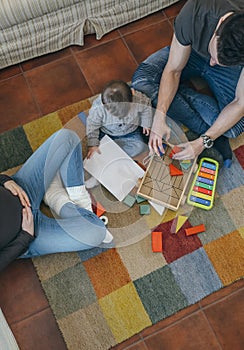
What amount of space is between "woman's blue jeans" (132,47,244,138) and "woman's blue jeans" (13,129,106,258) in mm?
377

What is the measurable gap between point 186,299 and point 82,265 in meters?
0.37

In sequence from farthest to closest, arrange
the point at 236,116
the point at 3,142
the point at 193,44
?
the point at 3,142, the point at 236,116, the point at 193,44

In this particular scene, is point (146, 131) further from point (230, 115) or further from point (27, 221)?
point (27, 221)

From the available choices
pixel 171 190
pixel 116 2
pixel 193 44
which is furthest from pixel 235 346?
pixel 116 2

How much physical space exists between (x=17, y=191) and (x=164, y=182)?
1.69ft

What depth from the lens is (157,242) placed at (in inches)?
61.3

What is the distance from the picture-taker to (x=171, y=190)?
1.59 m

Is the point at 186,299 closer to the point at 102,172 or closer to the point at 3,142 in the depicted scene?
the point at 102,172

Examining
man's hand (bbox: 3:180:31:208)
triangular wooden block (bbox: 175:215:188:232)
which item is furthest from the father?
man's hand (bbox: 3:180:31:208)

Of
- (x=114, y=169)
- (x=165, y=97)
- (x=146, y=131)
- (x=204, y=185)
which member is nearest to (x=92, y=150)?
(x=114, y=169)

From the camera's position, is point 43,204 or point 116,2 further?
point 116,2

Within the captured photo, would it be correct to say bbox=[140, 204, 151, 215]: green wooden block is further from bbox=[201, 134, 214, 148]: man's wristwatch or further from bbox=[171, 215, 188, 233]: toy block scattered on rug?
bbox=[201, 134, 214, 148]: man's wristwatch

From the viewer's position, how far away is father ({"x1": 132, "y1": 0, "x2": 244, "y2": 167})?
1376mm

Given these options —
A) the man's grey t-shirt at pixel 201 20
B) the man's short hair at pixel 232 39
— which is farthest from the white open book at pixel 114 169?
the man's short hair at pixel 232 39
